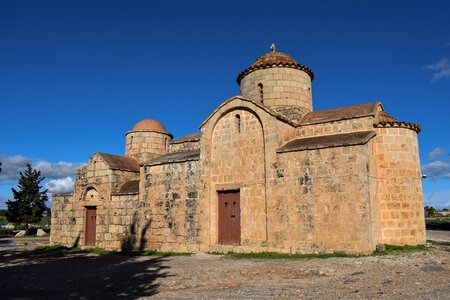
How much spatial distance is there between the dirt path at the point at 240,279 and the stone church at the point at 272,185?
5.11 feet

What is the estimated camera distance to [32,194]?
1222 inches

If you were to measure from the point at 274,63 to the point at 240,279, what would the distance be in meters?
11.0

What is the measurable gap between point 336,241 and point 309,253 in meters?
0.99

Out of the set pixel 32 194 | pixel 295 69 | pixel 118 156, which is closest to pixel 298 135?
pixel 295 69

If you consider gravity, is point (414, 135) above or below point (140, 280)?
above

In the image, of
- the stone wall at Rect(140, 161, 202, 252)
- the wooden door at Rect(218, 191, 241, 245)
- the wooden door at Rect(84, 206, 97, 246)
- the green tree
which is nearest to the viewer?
the wooden door at Rect(218, 191, 241, 245)

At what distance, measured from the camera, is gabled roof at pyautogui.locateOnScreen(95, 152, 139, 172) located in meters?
18.2

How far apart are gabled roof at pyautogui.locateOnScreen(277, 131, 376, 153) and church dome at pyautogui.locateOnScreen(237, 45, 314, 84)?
4557 millimetres

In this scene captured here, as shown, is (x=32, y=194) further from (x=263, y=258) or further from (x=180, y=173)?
(x=263, y=258)

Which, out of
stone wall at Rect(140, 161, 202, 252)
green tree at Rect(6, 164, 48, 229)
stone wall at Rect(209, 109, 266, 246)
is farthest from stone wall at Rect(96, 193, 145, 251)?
green tree at Rect(6, 164, 48, 229)

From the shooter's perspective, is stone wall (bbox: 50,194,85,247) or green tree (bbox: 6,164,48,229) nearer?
stone wall (bbox: 50,194,85,247)

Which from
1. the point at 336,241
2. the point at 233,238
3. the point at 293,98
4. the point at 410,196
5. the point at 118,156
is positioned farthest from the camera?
the point at 118,156

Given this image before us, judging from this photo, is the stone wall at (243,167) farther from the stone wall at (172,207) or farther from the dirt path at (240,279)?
the dirt path at (240,279)

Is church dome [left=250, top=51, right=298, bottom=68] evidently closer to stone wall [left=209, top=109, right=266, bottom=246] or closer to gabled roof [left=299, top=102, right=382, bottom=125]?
gabled roof [left=299, top=102, right=382, bottom=125]
